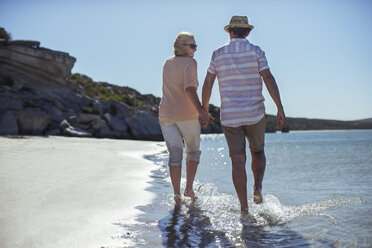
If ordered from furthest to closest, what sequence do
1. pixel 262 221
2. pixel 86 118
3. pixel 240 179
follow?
pixel 86 118, pixel 240 179, pixel 262 221

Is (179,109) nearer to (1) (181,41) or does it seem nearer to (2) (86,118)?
(1) (181,41)

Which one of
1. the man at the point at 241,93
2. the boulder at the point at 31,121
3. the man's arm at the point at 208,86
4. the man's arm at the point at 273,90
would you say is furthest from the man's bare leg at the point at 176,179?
the boulder at the point at 31,121

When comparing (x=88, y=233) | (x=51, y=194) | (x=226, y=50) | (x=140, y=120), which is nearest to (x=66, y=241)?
(x=88, y=233)

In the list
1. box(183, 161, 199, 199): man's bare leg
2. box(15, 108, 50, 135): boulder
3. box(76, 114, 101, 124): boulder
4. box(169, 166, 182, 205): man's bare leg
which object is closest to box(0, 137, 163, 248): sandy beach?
box(169, 166, 182, 205): man's bare leg

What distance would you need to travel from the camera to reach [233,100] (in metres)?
3.62

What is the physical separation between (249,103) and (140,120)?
2618 centimetres

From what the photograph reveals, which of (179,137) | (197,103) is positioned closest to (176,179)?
(179,137)

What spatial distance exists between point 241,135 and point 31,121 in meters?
17.8

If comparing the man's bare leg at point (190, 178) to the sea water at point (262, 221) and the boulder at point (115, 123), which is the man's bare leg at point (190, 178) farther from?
the boulder at point (115, 123)

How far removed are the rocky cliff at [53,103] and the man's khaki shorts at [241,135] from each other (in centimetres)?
1765

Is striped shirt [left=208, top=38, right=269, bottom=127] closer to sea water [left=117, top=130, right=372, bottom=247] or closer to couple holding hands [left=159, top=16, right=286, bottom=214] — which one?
couple holding hands [left=159, top=16, right=286, bottom=214]

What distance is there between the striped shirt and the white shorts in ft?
2.27

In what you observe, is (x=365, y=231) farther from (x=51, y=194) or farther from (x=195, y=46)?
(x=51, y=194)

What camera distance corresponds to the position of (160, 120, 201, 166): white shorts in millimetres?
4246
